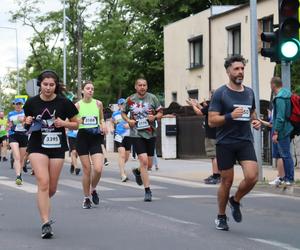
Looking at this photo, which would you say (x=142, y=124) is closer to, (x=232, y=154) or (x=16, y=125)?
(x=232, y=154)

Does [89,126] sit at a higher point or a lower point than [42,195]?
higher

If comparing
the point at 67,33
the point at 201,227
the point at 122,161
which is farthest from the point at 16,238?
the point at 67,33

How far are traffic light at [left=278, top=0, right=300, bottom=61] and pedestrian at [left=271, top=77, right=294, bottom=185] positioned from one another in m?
0.62

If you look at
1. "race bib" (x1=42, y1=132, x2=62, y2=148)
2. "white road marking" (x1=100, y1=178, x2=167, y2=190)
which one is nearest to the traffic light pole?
"white road marking" (x1=100, y1=178, x2=167, y2=190)

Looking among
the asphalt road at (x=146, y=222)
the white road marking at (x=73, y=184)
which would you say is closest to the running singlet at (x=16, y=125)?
the white road marking at (x=73, y=184)

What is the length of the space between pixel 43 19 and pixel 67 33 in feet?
9.73

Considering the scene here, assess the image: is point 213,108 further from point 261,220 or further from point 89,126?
point 89,126

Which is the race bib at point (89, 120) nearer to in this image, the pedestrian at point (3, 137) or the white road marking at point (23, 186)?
the white road marking at point (23, 186)

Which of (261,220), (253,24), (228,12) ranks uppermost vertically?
(228,12)

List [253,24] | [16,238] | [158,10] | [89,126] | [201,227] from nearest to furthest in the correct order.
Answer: [16,238]
[201,227]
[89,126]
[253,24]
[158,10]

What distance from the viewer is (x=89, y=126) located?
34.2 ft

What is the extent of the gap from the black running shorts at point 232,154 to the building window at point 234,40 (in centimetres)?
2338

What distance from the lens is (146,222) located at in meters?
8.78

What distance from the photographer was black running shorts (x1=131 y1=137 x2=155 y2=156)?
10977 mm
